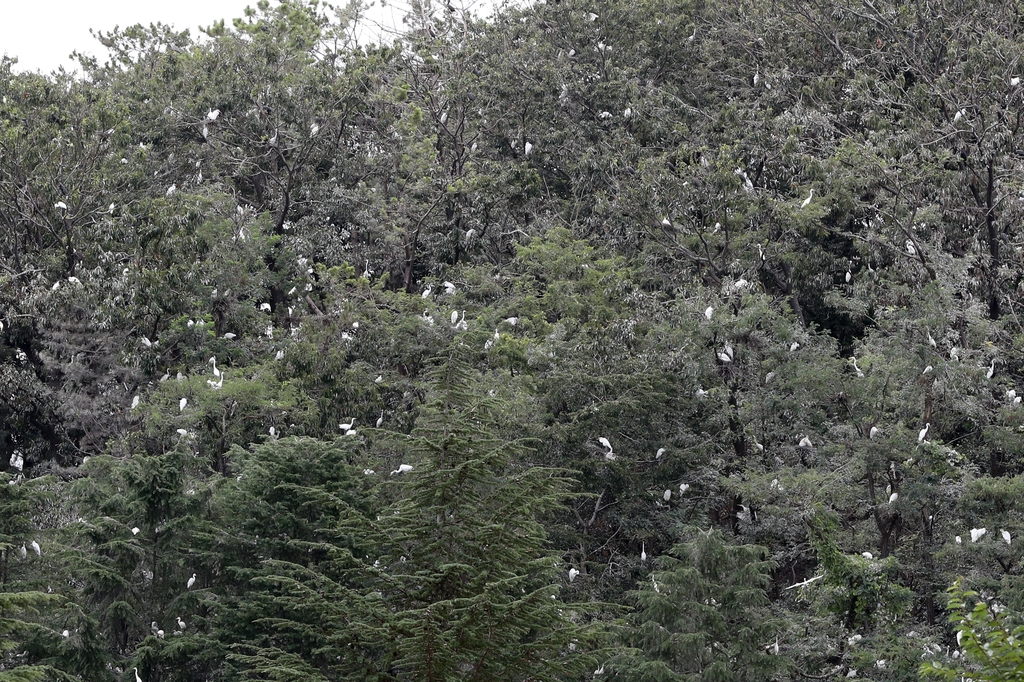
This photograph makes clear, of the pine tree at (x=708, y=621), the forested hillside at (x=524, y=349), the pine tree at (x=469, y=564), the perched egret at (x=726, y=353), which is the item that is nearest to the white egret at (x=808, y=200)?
the forested hillside at (x=524, y=349)

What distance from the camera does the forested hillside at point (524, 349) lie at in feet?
26.8

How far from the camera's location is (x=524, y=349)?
40.6ft

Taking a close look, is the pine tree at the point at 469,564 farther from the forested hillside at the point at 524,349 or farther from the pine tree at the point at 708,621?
Answer: the pine tree at the point at 708,621

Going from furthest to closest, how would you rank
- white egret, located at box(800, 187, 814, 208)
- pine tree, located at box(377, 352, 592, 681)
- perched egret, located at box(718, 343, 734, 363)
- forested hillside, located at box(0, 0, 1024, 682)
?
white egret, located at box(800, 187, 814, 208) → perched egret, located at box(718, 343, 734, 363) → forested hillside, located at box(0, 0, 1024, 682) → pine tree, located at box(377, 352, 592, 681)

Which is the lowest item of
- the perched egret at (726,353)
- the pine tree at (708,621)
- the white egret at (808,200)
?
the pine tree at (708,621)

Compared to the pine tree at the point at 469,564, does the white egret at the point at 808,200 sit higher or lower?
higher

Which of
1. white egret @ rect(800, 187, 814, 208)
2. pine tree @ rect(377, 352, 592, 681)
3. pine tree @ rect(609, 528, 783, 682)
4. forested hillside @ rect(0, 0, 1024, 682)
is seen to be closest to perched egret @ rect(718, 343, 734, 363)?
forested hillside @ rect(0, 0, 1024, 682)

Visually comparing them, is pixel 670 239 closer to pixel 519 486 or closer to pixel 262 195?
pixel 262 195

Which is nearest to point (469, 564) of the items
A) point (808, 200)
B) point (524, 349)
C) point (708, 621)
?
point (708, 621)

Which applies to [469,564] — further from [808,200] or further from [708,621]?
[808,200]

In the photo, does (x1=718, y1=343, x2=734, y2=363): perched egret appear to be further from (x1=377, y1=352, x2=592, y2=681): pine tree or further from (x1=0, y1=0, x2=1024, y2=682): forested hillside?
(x1=377, y1=352, x2=592, y2=681): pine tree

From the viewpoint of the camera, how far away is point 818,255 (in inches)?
605

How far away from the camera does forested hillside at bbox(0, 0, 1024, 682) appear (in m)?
8.16

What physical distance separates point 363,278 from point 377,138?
5.24 m
